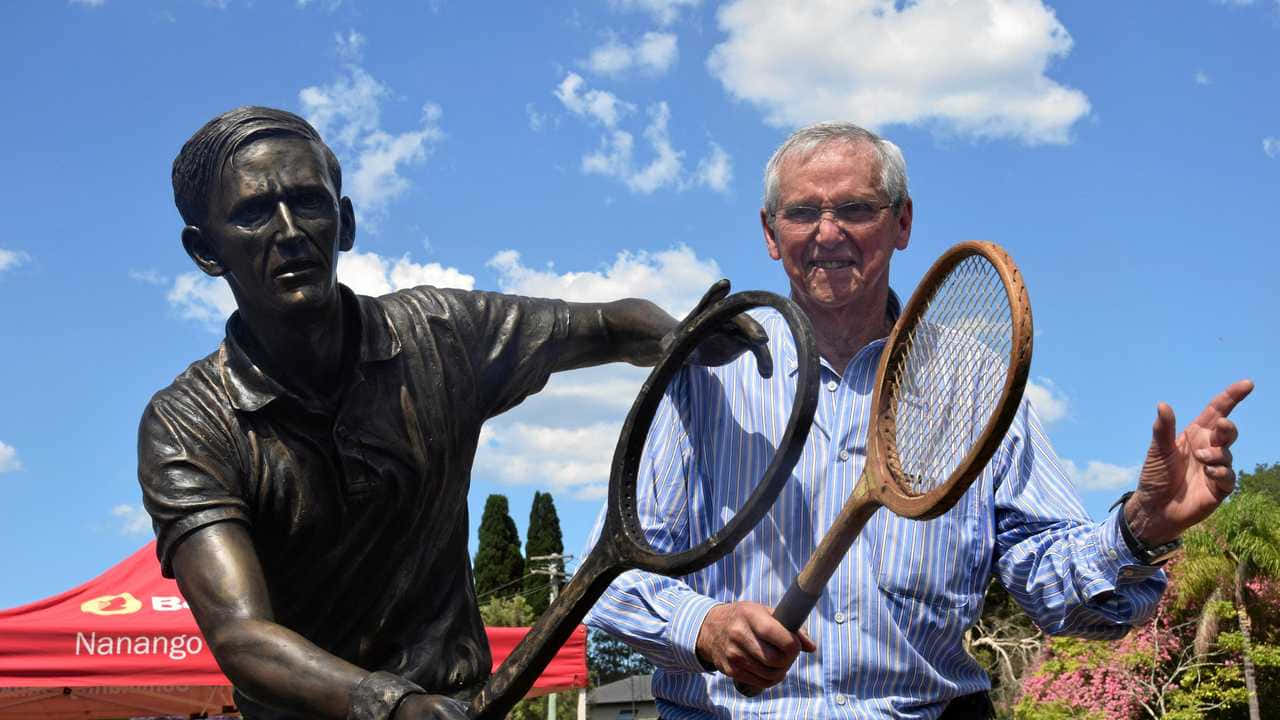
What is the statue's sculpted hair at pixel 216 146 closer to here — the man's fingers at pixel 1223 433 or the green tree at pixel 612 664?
the man's fingers at pixel 1223 433

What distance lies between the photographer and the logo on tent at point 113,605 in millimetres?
8891

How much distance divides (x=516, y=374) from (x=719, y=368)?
1.66ft

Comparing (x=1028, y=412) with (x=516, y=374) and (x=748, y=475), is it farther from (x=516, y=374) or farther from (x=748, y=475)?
(x=516, y=374)

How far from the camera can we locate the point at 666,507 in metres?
2.94

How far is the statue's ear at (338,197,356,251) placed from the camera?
9.29ft

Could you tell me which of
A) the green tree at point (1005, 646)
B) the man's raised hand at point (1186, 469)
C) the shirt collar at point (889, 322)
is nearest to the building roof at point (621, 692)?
the green tree at point (1005, 646)

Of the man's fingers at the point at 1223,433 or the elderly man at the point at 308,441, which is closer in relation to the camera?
the man's fingers at the point at 1223,433

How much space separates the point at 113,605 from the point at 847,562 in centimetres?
753

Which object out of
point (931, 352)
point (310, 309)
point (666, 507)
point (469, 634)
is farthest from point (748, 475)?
point (310, 309)

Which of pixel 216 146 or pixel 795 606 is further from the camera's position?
pixel 216 146

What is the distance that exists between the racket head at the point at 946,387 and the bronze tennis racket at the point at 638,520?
0.94 feet

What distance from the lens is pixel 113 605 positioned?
8.96 metres

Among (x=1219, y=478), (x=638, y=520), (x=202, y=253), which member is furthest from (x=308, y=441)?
(x=1219, y=478)

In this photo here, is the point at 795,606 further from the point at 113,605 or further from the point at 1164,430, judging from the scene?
the point at 113,605
